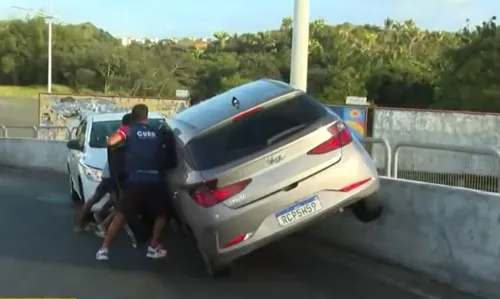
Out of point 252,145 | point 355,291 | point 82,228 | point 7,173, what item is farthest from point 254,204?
point 7,173

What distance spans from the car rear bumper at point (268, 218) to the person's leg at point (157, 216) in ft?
4.67

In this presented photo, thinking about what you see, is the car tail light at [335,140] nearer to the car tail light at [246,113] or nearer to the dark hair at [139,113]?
the car tail light at [246,113]

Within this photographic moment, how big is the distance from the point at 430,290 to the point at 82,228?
560 cm

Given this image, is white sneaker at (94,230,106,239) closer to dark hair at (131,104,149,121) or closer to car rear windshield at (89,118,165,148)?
car rear windshield at (89,118,165,148)

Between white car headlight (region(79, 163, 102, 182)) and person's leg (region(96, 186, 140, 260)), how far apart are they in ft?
8.55

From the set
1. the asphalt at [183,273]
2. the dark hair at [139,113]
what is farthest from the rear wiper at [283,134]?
the dark hair at [139,113]

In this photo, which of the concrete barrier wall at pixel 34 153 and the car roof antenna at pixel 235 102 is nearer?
the car roof antenna at pixel 235 102

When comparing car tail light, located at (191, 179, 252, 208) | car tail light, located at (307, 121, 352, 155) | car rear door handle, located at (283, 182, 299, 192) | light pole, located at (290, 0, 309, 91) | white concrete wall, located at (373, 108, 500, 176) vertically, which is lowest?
white concrete wall, located at (373, 108, 500, 176)

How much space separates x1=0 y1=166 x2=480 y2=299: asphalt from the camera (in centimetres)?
715

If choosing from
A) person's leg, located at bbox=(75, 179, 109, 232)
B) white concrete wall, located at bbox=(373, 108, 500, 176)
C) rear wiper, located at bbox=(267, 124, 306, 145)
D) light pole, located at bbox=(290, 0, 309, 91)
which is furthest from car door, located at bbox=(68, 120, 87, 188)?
white concrete wall, located at bbox=(373, 108, 500, 176)

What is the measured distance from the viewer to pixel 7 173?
23016mm

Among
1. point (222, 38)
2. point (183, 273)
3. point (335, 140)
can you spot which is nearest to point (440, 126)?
point (183, 273)

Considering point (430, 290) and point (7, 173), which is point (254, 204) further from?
point (7, 173)

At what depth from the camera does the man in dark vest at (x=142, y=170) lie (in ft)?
27.2
